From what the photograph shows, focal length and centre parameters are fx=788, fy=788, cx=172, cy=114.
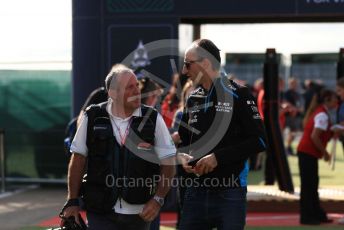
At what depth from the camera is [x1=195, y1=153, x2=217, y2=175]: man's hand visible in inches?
188

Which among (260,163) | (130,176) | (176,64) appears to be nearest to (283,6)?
(176,64)

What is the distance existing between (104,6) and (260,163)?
317 inches

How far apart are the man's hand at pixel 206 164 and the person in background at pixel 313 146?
14.3ft

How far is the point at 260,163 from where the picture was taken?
17531 mm

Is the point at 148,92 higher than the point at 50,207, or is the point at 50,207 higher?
the point at 148,92

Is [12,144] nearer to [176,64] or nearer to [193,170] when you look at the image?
[176,64]

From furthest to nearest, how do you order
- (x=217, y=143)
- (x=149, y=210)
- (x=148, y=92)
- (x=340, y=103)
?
1. (x=340, y=103)
2. (x=148, y=92)
3. (x=217, y=143)
4. (x=149, y=210)

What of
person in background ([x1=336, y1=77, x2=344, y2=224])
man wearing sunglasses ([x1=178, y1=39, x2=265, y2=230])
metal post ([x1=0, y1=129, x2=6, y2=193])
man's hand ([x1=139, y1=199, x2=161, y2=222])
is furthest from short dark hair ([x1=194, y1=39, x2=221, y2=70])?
metal post ([x1=0, y1=129, x2=6, y2=193])

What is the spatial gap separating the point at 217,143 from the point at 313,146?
434cm

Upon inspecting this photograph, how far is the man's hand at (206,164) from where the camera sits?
4.79m

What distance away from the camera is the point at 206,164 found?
4785mm

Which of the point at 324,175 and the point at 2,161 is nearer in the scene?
the point at 2,161

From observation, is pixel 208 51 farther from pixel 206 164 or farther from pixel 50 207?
pixel 50 207

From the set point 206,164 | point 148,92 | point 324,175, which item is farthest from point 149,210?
point 324,175
